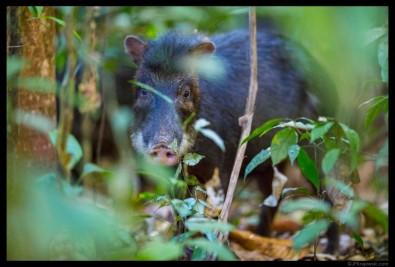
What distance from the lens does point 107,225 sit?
1.83 metres

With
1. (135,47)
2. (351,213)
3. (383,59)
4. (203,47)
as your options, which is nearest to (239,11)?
(203,47)

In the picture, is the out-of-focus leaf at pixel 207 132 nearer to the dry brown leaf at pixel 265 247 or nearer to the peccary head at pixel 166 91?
the peccary head at pixel 166 91

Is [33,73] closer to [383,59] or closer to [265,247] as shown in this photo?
[383,59]

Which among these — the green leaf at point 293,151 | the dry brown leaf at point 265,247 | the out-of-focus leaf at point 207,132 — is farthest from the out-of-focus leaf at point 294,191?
the dry brown leaf at point 265,247

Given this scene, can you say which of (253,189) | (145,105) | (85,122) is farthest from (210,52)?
(253,189)

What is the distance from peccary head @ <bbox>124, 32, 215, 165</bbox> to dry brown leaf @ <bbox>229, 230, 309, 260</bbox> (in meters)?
0.90

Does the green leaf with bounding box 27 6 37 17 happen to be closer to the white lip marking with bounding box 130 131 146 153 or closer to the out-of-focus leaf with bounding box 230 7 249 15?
the white lip marking with bounding box 130 131 146 153

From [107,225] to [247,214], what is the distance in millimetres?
4072

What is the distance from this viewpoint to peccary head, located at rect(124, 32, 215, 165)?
4168mm

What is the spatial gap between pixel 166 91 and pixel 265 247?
138cm

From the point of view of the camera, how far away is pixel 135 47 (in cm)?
464

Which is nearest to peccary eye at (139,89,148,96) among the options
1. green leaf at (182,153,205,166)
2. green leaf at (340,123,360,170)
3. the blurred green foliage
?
the blurred green foliage

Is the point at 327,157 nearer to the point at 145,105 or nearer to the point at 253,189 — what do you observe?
the point at 145,105

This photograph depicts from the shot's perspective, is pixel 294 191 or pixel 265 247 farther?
pixel 265 247
